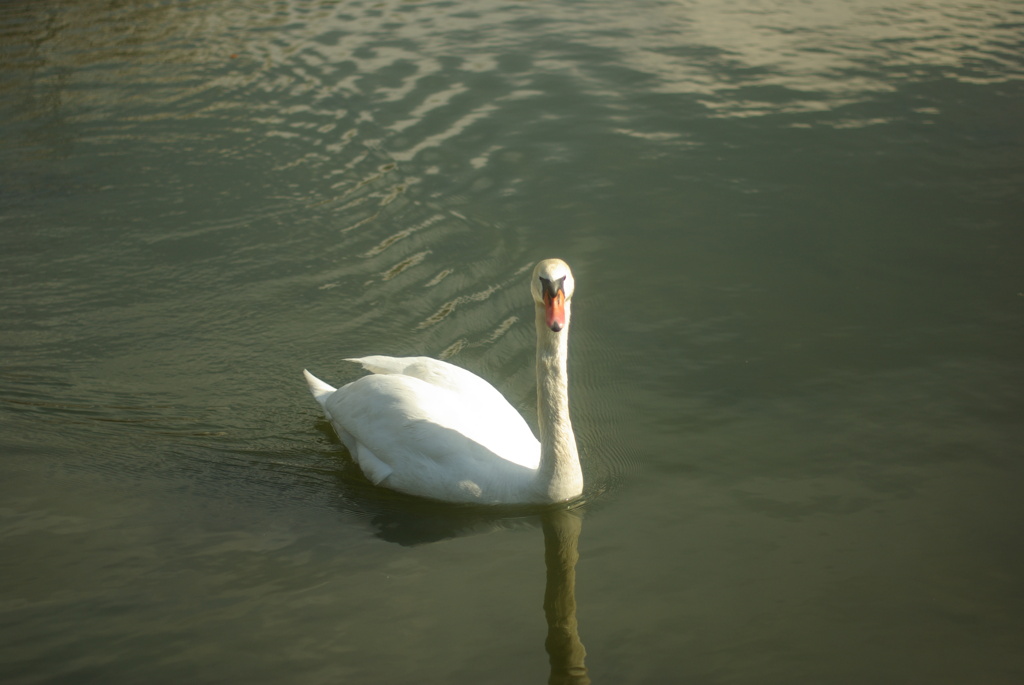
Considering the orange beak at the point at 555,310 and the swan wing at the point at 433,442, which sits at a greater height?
the orange beak at the point at 555,310

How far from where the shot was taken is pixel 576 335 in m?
8.16

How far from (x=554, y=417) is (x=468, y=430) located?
620 millimetres

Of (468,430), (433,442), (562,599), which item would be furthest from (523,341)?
(562,599)

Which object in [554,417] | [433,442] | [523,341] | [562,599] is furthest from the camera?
[523,341]

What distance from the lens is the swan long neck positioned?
5852mm

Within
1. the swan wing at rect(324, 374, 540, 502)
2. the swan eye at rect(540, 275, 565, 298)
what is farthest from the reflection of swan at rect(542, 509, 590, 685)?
the swan eye at rect(540, 275, 565, 298)

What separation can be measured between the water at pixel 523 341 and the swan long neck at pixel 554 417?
0.99 feet

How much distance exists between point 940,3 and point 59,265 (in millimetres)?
14069

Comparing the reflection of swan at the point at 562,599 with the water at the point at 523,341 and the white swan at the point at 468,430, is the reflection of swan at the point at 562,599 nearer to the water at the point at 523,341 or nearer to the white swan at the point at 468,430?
the water at the point at 523,341

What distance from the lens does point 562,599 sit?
17.9ft

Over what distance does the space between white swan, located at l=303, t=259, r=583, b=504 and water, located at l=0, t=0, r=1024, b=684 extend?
0.21 m

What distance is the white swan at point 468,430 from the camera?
5871 millimetres

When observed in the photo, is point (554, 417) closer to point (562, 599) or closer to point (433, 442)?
point (433, 442)

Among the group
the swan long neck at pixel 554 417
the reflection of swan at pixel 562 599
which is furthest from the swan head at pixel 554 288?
the reflection of swan at pixel 562 599
